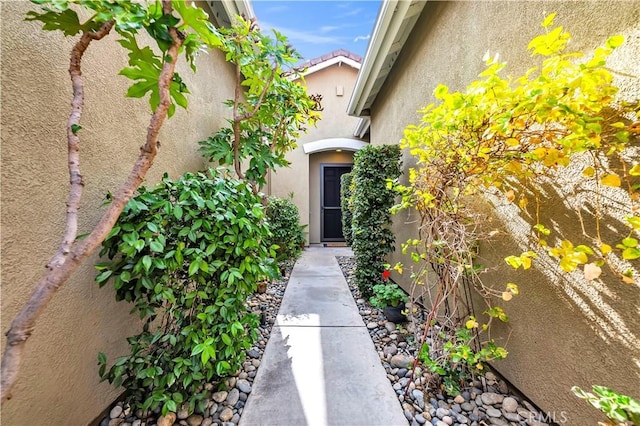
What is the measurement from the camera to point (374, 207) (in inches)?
142

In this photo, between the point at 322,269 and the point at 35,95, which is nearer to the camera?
the point at 35,95

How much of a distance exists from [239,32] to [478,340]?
11.9 feet

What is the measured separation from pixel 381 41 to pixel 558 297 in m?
3.73

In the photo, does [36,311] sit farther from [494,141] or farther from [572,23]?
[572,23]

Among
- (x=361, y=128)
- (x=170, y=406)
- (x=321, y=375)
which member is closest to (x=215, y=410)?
(x=170, y=406)

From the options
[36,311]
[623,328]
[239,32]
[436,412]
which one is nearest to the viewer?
[36,311]

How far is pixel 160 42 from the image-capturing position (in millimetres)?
1057

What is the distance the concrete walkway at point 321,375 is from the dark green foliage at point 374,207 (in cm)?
57

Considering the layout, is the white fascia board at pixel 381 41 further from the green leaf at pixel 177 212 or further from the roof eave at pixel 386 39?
the green leaf at pixel 177 212

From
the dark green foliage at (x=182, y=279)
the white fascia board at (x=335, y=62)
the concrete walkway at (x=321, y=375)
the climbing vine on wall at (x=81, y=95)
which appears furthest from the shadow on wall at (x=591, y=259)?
the white fascia board at (x=335, y=62)

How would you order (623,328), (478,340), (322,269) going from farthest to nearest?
(322,269)
(478,340)
(623,328)

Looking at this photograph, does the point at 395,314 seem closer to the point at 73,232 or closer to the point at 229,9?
the point at 73,232

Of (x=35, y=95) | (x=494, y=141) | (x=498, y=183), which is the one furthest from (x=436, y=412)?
(x=35, y=95)

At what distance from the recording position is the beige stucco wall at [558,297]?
46.2 inches
